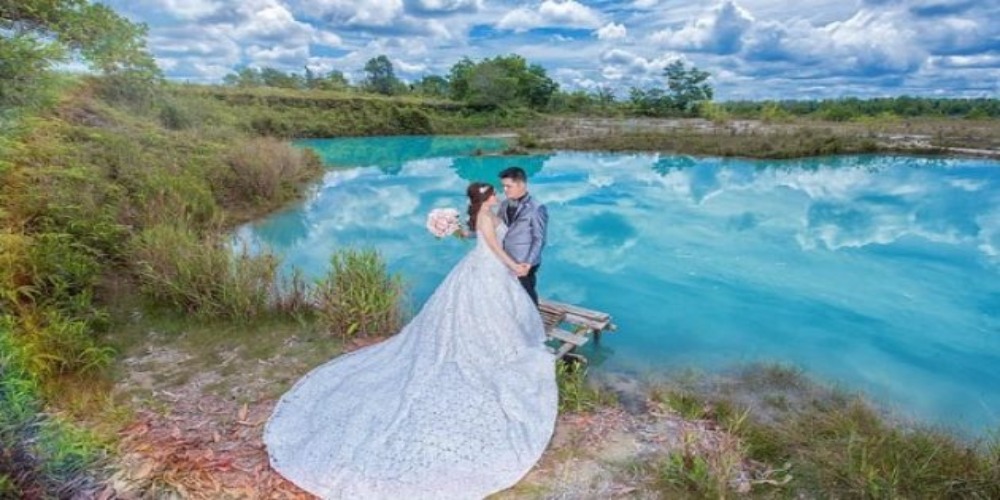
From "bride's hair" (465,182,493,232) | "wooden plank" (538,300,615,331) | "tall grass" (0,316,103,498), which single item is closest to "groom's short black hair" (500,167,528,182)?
"bride's hair" (465,182,493,232)

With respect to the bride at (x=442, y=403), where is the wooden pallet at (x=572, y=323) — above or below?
below

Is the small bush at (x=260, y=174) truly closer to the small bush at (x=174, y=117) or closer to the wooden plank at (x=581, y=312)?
the small bush at (x=174, y=117)

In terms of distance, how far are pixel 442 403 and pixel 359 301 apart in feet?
6.94

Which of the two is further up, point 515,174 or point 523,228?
point 515,174

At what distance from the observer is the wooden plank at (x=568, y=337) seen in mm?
5387

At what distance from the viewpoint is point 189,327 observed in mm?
5598

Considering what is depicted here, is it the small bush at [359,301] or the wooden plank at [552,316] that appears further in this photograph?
the wooden plank at [552,316]

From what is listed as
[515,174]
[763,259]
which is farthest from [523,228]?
[763,259]

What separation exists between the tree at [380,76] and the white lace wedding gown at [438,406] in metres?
60.5

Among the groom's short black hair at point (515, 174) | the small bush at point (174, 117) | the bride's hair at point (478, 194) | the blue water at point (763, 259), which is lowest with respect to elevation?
the blue water at point (763, 259)

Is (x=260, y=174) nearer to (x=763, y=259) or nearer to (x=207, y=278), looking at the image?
(x=207, y=278)

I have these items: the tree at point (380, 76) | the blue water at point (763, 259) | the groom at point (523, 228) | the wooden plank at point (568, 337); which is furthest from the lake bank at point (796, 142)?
the tree at point (380, 76)

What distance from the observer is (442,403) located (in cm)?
359

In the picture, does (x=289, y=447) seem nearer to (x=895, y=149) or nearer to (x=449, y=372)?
(x=449, y=372)
